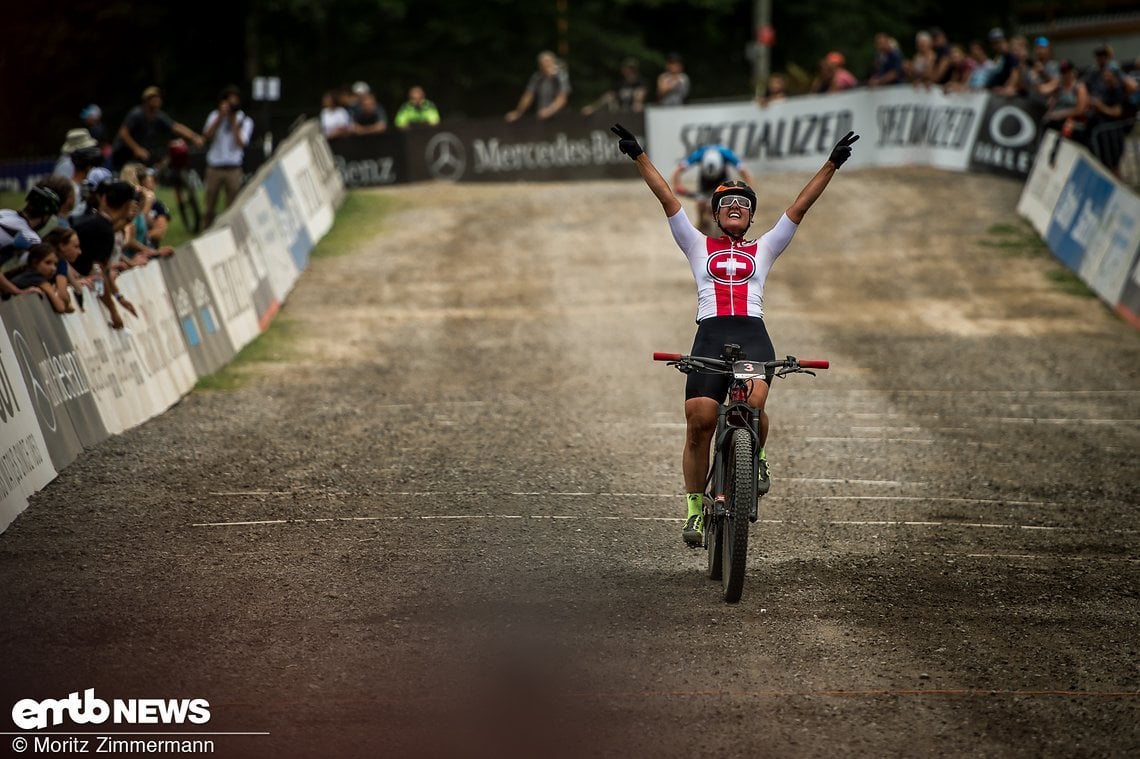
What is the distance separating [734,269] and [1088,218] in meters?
13.9

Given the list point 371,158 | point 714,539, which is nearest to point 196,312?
point 714,539

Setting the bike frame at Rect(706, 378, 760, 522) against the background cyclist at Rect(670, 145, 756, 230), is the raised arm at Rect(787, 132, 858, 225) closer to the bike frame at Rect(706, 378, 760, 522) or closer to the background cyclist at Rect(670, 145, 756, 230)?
the bike frame at Rect(706, 378, 760, 522)

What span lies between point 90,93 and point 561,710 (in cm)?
3862

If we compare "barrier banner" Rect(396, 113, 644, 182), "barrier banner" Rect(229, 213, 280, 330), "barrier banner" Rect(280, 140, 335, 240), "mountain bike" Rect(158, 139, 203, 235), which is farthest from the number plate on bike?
"barrier banner" Rect(396, 113, 644, 182)

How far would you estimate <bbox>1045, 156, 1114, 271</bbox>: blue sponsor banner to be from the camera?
20125mm

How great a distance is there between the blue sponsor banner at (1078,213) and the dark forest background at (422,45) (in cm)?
2399

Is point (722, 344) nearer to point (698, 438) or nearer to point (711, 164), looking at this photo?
point (698, 438)

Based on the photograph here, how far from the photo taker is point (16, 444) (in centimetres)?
980

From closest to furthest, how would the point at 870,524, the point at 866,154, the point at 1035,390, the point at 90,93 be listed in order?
1. the point at 870,524
2. the point at 1035,390
3. the point at 866,154
4. the point at 90,93

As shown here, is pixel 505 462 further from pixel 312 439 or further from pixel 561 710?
pixel 561 710

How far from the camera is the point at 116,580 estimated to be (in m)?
8.30

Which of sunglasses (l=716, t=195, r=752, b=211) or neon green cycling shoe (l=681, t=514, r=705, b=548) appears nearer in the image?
sunglasses (l=716, t=195, r=752, b=211)

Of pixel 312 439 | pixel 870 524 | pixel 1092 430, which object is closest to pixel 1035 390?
pixel 1092 430

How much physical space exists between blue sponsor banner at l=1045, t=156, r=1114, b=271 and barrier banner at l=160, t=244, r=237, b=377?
1224cm
